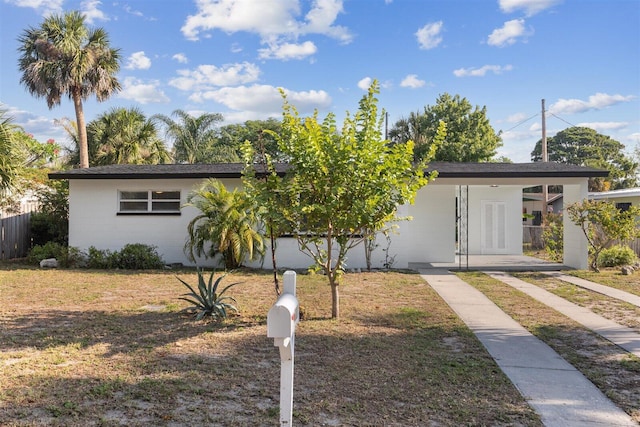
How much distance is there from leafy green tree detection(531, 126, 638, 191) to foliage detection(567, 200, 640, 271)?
2411cm

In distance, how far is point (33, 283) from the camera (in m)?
10.8

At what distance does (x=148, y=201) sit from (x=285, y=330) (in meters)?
13.3

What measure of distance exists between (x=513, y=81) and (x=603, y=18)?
6572 mm

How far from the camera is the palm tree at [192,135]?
30.3 m

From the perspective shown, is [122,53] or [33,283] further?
[122,53]

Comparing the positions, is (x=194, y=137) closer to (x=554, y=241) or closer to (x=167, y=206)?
(x=167, y=206)

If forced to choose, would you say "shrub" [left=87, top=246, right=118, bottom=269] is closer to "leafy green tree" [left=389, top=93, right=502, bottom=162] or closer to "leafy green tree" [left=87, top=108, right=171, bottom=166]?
"leafy green tree" [left=87, top=108, right=171, bottom=166]

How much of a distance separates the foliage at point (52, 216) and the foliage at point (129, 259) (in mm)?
2786

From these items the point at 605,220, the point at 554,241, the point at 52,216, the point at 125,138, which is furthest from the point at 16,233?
the point at 554,241

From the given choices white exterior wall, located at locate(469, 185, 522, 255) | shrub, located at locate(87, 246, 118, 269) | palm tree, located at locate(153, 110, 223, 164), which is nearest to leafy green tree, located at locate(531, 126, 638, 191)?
white exterior wall, located at locate(469, 185, 522, 255)

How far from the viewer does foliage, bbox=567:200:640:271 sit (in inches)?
512

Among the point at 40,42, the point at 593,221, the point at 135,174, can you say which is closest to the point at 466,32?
the point at 593,221

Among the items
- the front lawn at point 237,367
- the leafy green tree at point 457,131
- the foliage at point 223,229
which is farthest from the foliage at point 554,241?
the leafy green tree at point 457,131

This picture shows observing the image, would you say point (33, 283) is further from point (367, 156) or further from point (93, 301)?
point (367, 156)
